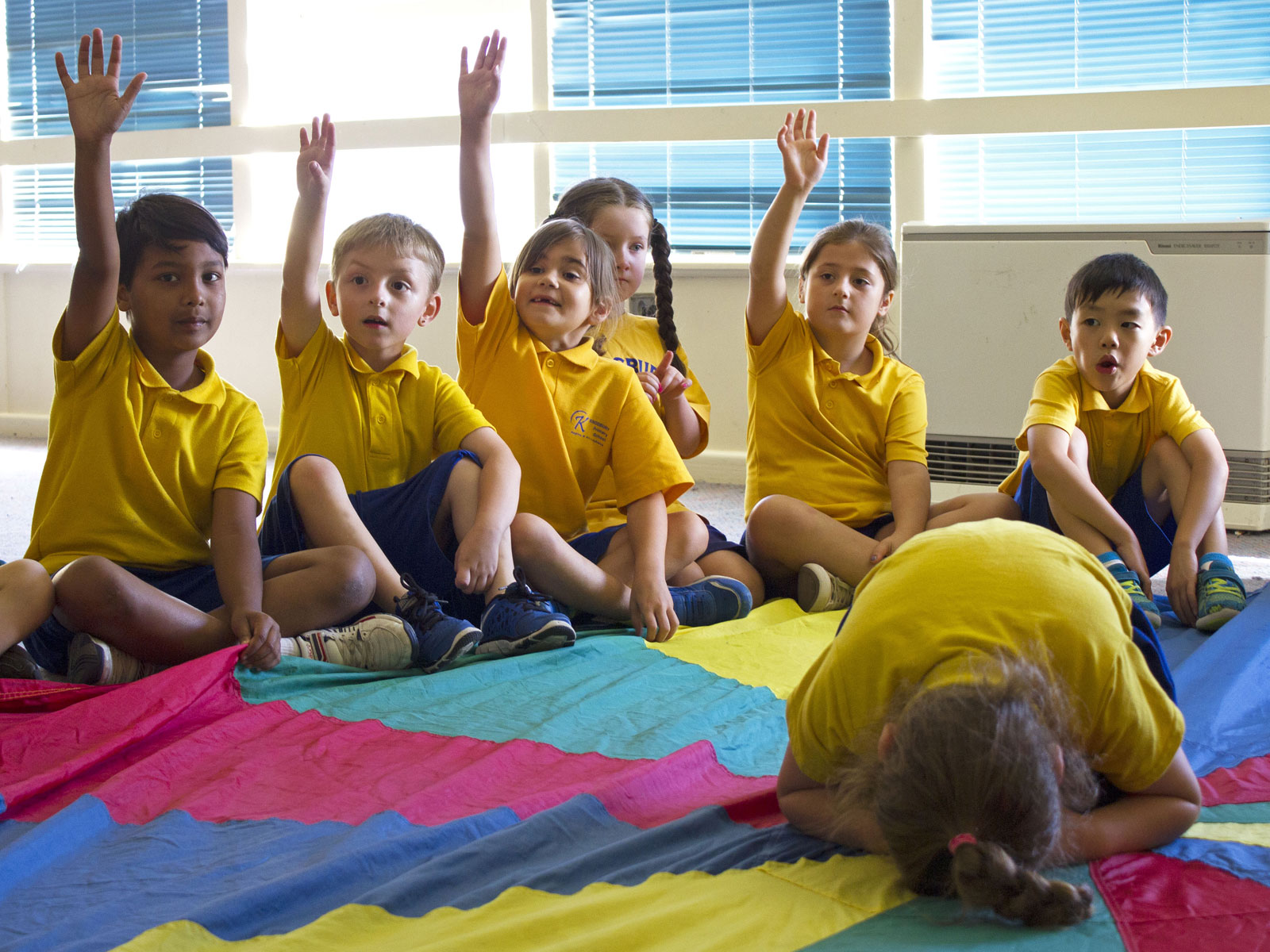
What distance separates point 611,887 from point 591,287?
3.75 ft

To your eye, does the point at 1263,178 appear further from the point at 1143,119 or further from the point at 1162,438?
the point at 1162,438

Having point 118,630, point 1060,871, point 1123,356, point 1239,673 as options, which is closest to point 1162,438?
point 1123,356

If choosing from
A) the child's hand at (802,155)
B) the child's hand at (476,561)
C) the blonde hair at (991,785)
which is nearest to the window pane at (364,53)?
the child's hand at (802,155)

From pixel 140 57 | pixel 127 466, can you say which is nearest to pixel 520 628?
pixel 127 466

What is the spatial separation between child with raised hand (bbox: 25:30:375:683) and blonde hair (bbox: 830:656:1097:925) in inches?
34.6

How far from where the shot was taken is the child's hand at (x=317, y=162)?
1.60 meters

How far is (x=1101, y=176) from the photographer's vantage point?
10.2 feet

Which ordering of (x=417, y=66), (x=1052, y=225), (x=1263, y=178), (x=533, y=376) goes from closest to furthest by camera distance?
(x=533, y=376) < (x=1052, y=225) < (x=1263, y=178) < (x=417, y=66)

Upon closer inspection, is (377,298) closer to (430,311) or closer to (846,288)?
(430,311)

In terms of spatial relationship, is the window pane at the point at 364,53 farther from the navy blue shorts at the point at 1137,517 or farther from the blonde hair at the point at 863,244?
the navy blue shorts at the point at 1137,517

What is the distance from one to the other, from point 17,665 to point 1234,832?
1.25 m

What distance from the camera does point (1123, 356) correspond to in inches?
72.9

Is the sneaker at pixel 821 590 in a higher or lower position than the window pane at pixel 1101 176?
lower

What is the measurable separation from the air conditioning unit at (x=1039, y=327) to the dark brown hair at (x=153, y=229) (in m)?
1.82
